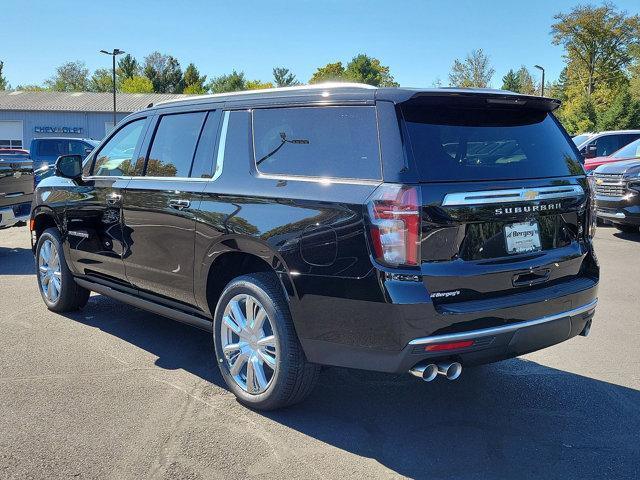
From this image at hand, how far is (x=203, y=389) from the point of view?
13.9 ft

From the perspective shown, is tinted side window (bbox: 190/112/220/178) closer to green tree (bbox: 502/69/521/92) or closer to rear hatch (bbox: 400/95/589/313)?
rear hatch (bbox: 400/95/589/313)

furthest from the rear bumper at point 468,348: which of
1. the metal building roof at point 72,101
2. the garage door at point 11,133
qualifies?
the garage door at point 11,133

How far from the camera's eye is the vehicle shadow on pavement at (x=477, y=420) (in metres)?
3.25

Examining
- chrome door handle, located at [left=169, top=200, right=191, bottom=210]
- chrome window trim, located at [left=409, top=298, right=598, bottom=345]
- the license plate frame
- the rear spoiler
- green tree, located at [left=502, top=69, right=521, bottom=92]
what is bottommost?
chrome window trim, located at [left=409, top=298, right=598, bottom=345]

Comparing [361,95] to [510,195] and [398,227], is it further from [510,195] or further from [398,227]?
[510,195]

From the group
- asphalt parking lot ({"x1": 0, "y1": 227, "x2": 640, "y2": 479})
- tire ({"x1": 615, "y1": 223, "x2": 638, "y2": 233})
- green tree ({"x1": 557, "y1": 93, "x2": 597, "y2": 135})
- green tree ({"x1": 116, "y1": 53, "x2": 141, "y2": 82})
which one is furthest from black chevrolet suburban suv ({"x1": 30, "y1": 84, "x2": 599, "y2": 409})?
green tree ({"x1": 116, "y1": 53, "x2": 141, "y2": 82})

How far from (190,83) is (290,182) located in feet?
318

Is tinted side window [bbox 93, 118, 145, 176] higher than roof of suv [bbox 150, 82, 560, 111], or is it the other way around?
roof of suv [bbox 150, 82, 560, 111]

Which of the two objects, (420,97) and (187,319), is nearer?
(420,97)

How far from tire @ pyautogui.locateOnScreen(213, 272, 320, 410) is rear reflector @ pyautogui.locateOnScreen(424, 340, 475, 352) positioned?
2.59 ft

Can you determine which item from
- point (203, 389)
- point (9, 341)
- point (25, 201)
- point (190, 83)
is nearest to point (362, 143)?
point (203, 389)

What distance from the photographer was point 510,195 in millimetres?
3393

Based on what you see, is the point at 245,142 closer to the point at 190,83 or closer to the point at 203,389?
the point at 203,389

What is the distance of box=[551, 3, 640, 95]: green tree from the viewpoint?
5225 centimetres
